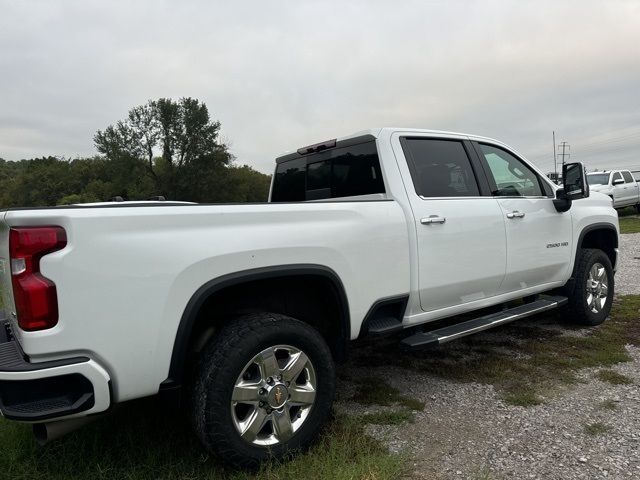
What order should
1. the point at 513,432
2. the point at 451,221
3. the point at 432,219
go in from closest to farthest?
the point at 513,432 < the point at 432,219 < the point at 451,221

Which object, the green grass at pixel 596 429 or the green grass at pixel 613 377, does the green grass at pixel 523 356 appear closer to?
the green grass at pixel 613 377

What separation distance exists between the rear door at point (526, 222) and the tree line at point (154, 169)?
164 ft

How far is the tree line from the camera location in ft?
180

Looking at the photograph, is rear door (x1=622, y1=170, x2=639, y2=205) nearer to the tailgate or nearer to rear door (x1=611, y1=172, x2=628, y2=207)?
rear door (x1=611, y1=172, x2=628, y2=207)

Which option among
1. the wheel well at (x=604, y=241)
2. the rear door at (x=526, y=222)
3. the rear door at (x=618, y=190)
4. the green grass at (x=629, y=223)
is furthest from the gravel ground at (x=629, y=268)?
the rear door at (x=618, y=190)

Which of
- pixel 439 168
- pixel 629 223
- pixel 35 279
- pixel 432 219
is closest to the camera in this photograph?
pixel 35 279

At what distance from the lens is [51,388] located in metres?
1.97

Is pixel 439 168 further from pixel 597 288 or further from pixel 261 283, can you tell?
pixel 597 288

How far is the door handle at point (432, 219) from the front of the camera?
320 cm

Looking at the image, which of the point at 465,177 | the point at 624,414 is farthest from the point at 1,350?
the point at 624,414

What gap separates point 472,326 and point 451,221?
833mm

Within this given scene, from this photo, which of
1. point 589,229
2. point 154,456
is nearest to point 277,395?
point 154,456

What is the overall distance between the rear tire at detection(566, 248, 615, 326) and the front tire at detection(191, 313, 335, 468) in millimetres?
3265

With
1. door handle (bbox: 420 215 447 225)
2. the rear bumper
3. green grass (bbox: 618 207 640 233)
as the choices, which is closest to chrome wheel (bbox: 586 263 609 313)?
door handle (bbox: 420 215 447 225)
